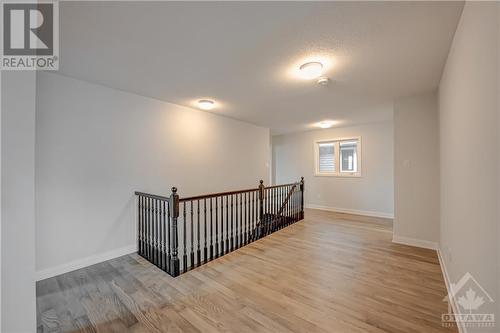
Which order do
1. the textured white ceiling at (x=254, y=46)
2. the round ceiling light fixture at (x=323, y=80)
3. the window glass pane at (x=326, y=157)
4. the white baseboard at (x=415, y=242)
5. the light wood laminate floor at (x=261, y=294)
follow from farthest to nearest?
the window glass pane at (x=326, y=157), the white baseboard at (x=415, y=242), the round ceiling light fixture at (x=323, y=80), the light wood laminate floor at (x=261, y=294), the textured white ceiling at (x=254, y=46)

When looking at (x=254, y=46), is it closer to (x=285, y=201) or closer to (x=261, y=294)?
(x=261, y=294)

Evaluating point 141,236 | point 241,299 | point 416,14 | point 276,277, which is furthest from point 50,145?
point 416,14

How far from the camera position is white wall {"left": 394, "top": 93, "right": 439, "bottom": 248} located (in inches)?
129

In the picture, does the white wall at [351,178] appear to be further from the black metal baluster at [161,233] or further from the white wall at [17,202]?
the white wall at [17,202]

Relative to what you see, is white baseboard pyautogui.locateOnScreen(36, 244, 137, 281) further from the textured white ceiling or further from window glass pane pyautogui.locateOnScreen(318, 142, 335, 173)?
window glass pane pyautogui.locateOnScreen(318, 142, 335, 173)

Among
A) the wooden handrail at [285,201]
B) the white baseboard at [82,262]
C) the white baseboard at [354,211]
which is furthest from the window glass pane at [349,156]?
the white baseboard at [82,262]

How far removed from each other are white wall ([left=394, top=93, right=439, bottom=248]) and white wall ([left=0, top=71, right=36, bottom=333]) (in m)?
4.45

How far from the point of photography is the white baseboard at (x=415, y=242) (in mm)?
3264

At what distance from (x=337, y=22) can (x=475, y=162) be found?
1.41 meters

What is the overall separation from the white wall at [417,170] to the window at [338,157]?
246 cm
